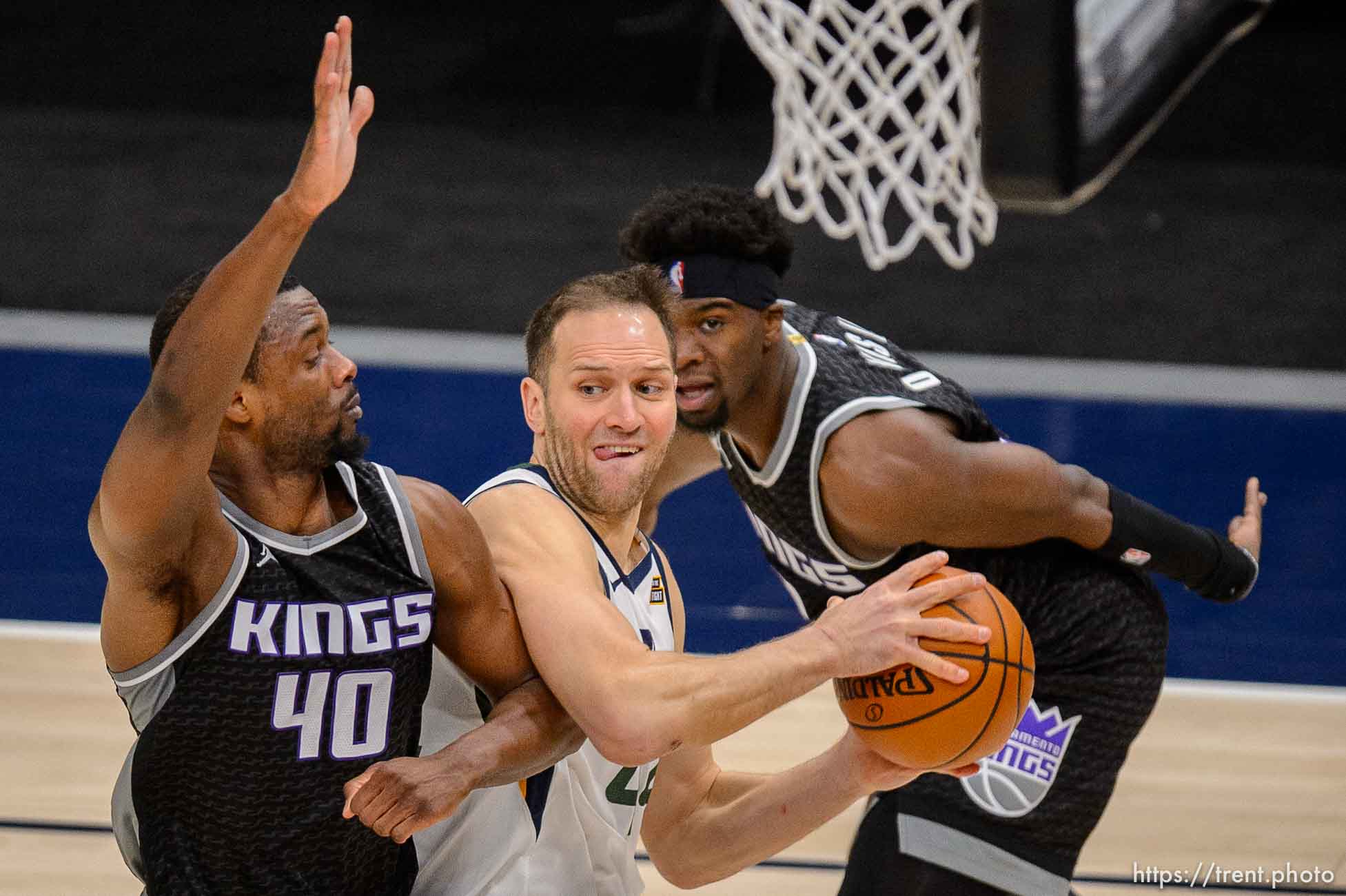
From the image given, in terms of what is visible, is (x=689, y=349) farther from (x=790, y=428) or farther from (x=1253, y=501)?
(x=1253, y=501)

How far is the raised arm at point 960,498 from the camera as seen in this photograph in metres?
3.88

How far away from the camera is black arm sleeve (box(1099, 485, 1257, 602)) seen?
404 cm

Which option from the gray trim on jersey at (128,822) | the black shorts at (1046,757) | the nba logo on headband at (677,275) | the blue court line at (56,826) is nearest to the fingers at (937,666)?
the black shorts at (1046,757)

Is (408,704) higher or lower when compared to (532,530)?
lower

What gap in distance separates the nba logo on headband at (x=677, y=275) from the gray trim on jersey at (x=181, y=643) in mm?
1638

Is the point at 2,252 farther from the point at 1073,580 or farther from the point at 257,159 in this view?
the point at 1073,580

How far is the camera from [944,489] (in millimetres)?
3877

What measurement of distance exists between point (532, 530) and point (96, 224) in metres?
9.63

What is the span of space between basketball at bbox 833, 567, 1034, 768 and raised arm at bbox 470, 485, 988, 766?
0.14 meters

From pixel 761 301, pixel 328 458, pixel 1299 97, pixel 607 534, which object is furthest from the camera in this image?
pixel 1299 97

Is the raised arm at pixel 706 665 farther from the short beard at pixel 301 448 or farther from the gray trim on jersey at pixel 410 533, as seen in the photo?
the short beard at pixel 301 448

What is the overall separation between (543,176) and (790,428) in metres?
9.44

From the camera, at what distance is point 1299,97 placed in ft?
51.1

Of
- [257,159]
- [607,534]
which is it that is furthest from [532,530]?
[257,159]
